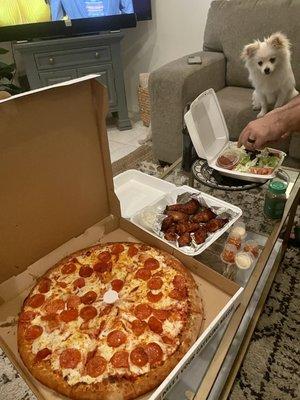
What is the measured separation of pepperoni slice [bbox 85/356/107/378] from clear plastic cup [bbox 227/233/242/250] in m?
0.56

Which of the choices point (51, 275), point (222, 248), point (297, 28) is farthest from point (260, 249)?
point (297, 28)

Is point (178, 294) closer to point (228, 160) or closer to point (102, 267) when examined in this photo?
point (102, 267)

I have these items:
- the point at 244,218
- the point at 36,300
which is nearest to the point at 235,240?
the point at 244,218

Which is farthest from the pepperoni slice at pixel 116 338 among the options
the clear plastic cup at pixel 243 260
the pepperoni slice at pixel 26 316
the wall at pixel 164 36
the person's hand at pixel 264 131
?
the wall at pixel 164 36

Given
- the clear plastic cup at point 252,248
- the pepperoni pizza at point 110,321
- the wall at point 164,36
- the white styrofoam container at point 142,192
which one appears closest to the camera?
the pepperoni pizza at point 110,321

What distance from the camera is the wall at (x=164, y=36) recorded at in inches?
114

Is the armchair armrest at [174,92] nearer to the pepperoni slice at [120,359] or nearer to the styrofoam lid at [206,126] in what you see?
the styrofoam lid at [206,126]

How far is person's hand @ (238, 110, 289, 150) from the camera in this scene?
131cm

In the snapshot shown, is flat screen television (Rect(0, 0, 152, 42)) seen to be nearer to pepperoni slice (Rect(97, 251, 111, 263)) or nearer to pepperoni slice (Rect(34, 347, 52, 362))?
pepperoni slice (Rect(97, 251, 111, 263))

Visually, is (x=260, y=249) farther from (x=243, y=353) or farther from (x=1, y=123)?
(x=1, y=123)

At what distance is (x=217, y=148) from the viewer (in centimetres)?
153

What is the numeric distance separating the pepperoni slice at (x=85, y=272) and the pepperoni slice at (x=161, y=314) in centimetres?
23

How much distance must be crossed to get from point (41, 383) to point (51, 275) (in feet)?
0.97

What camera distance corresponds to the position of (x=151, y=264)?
3.17ft
